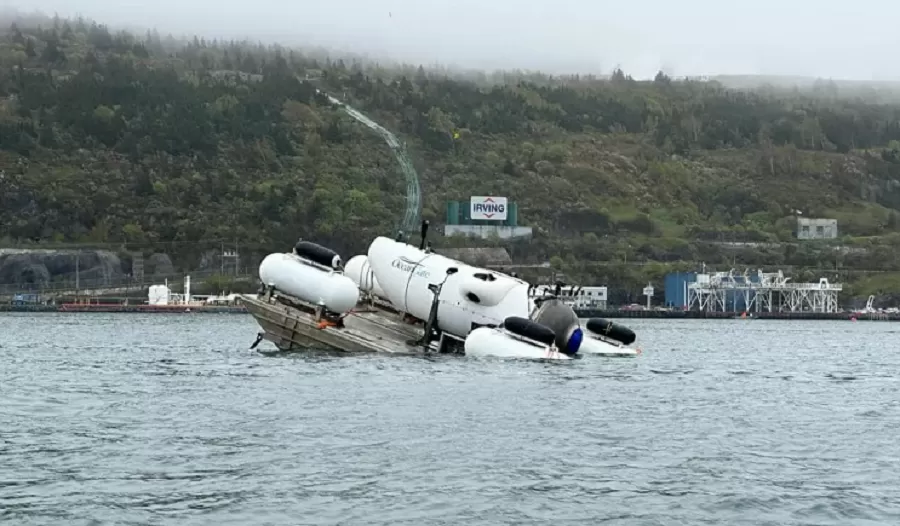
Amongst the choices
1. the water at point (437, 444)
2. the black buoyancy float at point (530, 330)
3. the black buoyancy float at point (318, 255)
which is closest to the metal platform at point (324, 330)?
the black buoyancy float at point (318, 255)

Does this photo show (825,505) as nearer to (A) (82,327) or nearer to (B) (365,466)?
(B) (365,466)

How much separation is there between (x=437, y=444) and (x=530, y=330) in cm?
2130

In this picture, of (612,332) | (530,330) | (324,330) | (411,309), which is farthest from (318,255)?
(612,332)

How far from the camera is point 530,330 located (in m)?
58.1

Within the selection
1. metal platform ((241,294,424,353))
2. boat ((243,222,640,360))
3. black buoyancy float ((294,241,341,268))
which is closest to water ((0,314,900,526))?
boat ((243,222,640,360))

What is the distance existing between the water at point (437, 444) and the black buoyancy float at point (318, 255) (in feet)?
16.0

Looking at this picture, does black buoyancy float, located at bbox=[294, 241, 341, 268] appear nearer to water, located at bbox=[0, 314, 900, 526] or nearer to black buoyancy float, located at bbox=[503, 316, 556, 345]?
water, located at bbox=[0, 314, 900, 526]

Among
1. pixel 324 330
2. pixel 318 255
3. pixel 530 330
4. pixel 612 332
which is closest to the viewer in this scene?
pixel 530 330

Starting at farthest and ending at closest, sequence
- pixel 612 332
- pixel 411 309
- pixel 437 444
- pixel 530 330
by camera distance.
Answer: pixel 612 332
pixel 411 309
pixel 530 330
pixel 437 444

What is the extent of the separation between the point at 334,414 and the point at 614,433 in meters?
7.33

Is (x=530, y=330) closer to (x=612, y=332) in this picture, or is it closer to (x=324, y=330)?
(x=324, y=330)

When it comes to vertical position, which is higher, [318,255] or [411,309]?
[318,255]

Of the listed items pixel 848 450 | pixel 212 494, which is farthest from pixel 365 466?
pixel 848 450

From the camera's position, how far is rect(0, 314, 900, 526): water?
97.3 ft
